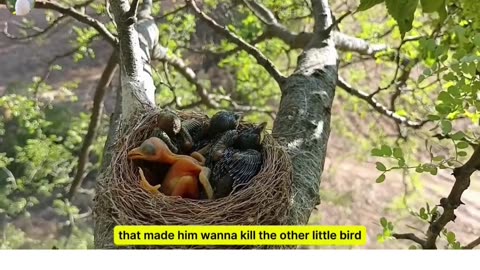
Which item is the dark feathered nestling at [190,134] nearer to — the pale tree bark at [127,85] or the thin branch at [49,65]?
the pale tree bark at [127,85]

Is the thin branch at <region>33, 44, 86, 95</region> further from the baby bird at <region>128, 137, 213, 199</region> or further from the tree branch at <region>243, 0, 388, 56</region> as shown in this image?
the baby bird at <region>128, 137, 213, 199</region>

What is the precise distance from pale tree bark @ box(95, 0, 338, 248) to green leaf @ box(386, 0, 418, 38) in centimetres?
Answer: 18

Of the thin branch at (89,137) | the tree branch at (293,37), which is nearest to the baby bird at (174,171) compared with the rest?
the tree branch at (293,37)

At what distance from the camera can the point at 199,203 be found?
0.43 metres

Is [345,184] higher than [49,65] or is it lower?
lower

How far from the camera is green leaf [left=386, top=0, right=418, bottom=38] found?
35cm

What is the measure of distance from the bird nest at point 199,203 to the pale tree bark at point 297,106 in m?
0.02

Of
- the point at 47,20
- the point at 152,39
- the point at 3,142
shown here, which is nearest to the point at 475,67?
the point at 152,39

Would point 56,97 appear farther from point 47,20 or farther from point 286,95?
point 286,95

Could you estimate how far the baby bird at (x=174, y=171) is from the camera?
1.44 feet

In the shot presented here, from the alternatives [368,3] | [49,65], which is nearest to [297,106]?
[368,3]

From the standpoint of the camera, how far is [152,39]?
805mm

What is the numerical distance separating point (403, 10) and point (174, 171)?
0.62 feet

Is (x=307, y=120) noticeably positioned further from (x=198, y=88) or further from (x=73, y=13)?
(x=198, y=88)
